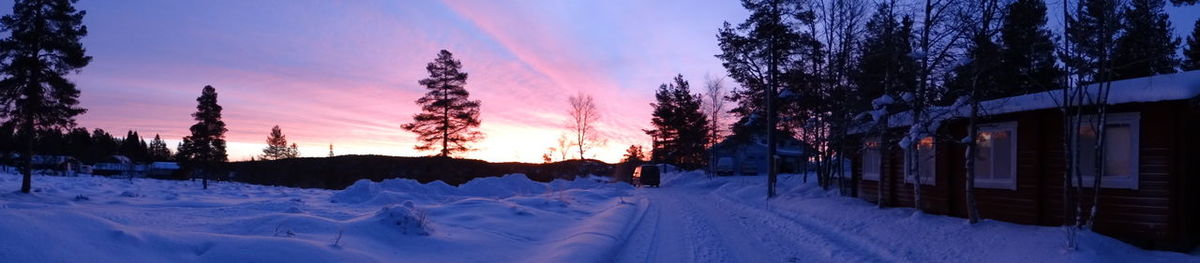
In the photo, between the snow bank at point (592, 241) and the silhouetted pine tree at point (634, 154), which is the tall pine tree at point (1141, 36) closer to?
the snow bank at point (592, 241)

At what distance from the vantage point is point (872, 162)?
1806cm

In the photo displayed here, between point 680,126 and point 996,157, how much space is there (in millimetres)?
46603

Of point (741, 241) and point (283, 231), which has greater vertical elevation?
point (283, 231)

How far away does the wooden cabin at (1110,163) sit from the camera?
930 cm

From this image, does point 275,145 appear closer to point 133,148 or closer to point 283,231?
point 133,148

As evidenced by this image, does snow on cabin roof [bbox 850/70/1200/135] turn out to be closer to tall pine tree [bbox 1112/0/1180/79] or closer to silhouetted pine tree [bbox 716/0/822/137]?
tall pine tree [bbox 1112/0/1180/79]

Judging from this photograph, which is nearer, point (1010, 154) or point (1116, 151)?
point (1116, 151)

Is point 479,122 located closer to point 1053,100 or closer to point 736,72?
point 736,72

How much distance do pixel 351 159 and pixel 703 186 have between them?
73.4 ft

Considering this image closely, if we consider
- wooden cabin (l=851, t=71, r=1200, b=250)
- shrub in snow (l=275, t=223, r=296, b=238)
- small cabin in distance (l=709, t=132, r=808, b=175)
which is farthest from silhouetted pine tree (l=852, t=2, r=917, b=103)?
small cabin in distance (l=709, t=132, r=808, b=175)

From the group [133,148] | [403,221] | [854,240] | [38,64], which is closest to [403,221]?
[403,221]

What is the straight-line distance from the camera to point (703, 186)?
37500mm

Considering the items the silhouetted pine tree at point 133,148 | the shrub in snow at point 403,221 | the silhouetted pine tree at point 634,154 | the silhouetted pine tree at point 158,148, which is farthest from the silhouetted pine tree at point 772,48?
the silhouetted pine tree at point 158,148

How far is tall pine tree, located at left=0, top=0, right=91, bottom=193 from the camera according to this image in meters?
21.7
